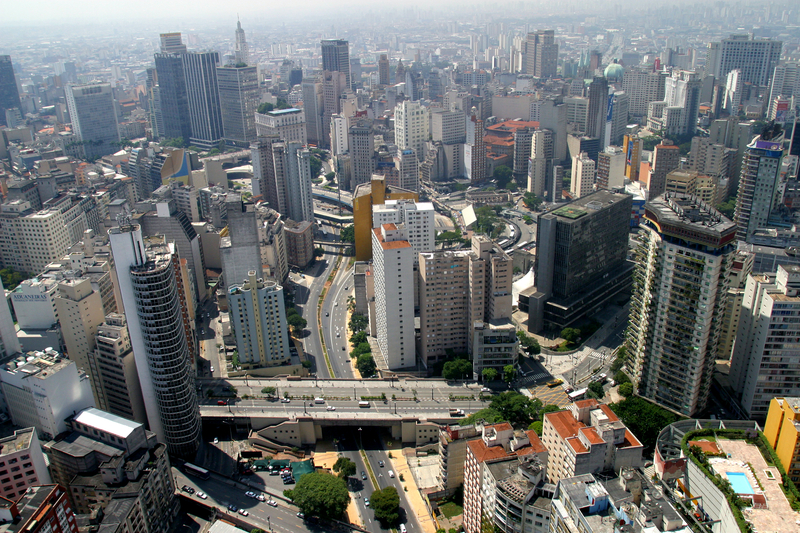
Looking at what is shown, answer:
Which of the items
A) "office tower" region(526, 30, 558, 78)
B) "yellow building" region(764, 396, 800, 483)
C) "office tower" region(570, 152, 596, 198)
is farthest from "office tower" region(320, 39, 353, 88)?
"yellow building" region(764, 396, 800, 483)

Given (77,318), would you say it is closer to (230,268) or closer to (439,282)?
(230,268)

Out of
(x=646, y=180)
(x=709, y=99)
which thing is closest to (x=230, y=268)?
(x=646, y=180)

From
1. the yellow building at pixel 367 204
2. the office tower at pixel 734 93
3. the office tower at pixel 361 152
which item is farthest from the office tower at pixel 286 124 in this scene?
the office tower at pixel 734 93

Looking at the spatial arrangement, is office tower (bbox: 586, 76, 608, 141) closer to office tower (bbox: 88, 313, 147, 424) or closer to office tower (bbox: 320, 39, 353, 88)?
office tower (bbox: 320, 39, 353, 88)

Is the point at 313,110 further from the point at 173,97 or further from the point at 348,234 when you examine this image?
the point at 348,234

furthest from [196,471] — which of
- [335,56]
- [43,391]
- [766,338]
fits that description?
[335,56]

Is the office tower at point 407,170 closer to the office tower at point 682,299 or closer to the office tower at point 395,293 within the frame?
the office tower at point 395,293
